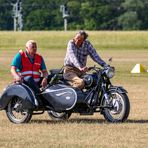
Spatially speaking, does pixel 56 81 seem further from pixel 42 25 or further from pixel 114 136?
pixel 42 25

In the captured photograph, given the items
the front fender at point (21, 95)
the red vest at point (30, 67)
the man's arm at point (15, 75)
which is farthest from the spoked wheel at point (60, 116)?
the man's arm at point (15, 75)

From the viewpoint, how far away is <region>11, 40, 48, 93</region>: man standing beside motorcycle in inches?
538

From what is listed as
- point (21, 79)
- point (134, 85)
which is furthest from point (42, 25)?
point (21, 79)

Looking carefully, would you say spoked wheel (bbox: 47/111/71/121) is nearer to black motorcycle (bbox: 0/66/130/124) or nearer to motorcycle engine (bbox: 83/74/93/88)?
black motorcycle (bbox: 0/66/130/124)

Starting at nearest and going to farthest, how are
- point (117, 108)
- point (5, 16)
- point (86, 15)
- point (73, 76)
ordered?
point (117, 108)
point (73, 76)
point (86, 15)
point (5, 16)

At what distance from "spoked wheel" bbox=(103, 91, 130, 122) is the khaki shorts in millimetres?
607

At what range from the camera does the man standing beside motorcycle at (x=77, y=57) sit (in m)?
13.9

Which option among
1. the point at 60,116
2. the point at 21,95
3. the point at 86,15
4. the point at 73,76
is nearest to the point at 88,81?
the point at 73,76

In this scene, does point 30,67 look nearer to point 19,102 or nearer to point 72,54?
point 19,102

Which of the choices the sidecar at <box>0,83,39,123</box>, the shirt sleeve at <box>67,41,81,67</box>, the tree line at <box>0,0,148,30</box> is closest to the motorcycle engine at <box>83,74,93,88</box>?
the shirt sleeve at <box>67,41,81,67</box>

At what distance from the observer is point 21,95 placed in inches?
530

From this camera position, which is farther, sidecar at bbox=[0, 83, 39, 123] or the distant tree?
the distant tree

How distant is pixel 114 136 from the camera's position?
38.1ft

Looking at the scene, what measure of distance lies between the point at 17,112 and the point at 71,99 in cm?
100
